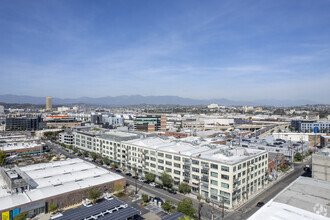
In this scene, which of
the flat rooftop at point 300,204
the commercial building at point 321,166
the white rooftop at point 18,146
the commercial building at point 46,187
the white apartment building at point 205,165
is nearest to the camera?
the flat rooftop at point 300,204

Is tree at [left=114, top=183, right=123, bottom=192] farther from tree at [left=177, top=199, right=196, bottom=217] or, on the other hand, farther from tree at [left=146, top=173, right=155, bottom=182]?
tree at [left=177, top=199, right=196, bottom=217]

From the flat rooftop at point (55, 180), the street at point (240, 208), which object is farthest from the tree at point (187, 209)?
the flat rooftop at point (55, 180)

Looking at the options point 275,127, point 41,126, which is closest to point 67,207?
point 275,127

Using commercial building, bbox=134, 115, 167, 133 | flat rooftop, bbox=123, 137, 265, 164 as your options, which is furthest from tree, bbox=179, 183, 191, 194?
commercial building, bbox=134, 115, 167, 133

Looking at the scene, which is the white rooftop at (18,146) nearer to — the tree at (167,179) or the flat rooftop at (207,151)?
the flat rooftop at (207,151)

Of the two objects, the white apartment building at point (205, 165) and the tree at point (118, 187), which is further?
the tree at point (118, 187)

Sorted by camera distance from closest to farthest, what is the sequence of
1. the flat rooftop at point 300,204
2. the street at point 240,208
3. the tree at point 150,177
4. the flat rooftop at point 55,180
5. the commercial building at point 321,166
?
1. the flat rooftop at point 300,204
2. the street at point 240,208
3. the flat rooftop at point 55,180
4. the commercial building at point 321,166
5. the tree at point 150,177

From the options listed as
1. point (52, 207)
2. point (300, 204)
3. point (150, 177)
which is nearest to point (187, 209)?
point (300, 204)
